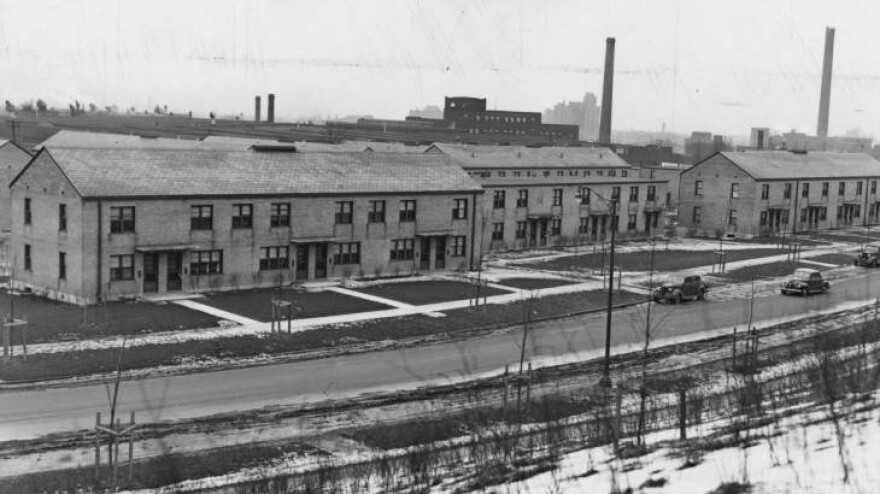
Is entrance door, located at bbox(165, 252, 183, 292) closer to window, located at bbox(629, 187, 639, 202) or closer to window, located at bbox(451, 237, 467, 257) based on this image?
window, located at bbox(451, 237, 467, 257)

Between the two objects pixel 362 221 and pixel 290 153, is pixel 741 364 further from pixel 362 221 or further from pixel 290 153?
pixel 290 153

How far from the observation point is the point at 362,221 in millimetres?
60531

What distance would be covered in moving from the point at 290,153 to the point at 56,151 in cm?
1432

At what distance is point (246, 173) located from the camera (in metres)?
57.0

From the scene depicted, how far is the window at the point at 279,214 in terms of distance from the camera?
5662 cm

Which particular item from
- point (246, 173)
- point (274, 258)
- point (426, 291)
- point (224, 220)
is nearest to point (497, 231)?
point (426, 291)

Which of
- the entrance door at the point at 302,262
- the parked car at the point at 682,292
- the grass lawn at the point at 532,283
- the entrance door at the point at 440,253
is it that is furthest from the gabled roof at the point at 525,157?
the parked car at the point at 682,292

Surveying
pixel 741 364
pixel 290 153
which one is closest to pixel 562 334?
pixel 741 364

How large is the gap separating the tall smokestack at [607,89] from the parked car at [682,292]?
113622mm

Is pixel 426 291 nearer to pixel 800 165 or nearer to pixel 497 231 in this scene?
pixel 497 231

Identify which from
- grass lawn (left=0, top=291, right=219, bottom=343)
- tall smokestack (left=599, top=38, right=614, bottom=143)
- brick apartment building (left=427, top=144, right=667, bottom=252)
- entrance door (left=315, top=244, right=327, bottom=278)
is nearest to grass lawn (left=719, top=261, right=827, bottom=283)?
brick apartment building (left=427, top=144, right=667, bottom=252)

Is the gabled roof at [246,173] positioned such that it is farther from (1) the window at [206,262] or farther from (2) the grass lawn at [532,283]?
(2) the grass lawn at [532,283]

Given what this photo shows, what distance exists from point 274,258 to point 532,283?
15.0m

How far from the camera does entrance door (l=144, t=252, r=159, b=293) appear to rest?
169ft
